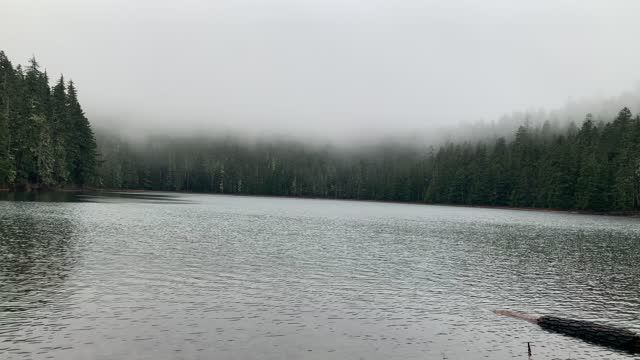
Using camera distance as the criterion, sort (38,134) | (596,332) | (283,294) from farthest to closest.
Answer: (38,134), (283,294), (596,332)

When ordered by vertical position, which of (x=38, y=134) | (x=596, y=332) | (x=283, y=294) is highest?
(x=38, y=134)

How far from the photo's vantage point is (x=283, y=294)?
116ft

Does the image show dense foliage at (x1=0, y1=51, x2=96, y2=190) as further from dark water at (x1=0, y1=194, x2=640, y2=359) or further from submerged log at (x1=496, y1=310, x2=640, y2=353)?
submerged log at (x1=496, y1=310, x2=640, y2=353)

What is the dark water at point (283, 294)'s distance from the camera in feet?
80.1

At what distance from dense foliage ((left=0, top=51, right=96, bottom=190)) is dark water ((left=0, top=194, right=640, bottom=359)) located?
67560 millimetres

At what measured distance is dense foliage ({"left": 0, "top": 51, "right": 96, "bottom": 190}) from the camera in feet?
413

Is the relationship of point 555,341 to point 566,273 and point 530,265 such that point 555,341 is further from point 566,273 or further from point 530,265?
point 530,265

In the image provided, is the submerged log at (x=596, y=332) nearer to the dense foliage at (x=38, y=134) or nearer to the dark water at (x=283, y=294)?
the dark water at (x=283, y=294)

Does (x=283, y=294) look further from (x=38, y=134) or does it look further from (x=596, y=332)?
(x=38, y=134)

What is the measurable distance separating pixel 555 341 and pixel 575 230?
81.8 meters

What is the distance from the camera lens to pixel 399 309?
3291 centimetres

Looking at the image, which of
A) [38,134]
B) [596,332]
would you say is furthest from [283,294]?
[38,134]

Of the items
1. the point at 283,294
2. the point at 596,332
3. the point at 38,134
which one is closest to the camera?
the point at 596,332

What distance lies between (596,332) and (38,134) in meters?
142
